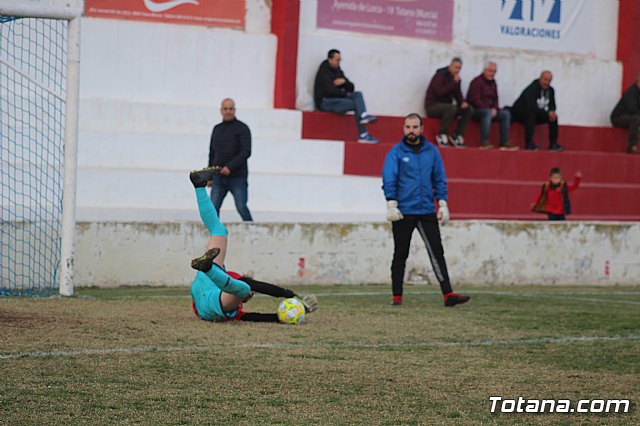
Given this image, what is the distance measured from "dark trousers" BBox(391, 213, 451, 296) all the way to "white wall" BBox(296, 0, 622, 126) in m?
8.40

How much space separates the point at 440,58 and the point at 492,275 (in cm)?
678

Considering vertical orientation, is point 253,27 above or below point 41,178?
above

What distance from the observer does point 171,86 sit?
18.6 m

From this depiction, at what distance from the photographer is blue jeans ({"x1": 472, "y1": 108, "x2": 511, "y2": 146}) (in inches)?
791

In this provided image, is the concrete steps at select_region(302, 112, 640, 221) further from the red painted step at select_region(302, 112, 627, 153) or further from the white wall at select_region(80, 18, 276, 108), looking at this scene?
the white wall at select_region(80, 18, 276, 108)

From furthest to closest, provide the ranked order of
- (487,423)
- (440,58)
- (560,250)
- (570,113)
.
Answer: (570,113)
(440,58)
(560,250)
(487,423)

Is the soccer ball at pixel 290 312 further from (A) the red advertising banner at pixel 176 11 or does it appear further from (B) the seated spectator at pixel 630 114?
(B) the seated spectator at pixel 630 114

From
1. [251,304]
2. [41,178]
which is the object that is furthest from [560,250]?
[41,178]

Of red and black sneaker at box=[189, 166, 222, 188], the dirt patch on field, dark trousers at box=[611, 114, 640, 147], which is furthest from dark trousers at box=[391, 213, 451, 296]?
dark trousers at box=[611, 114, 640, 147]

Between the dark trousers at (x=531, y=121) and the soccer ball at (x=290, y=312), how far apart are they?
476 inches

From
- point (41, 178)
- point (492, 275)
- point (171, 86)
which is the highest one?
point (171, 86)

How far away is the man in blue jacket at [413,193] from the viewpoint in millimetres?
11320

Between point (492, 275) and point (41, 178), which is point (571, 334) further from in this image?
point (41, 178)
